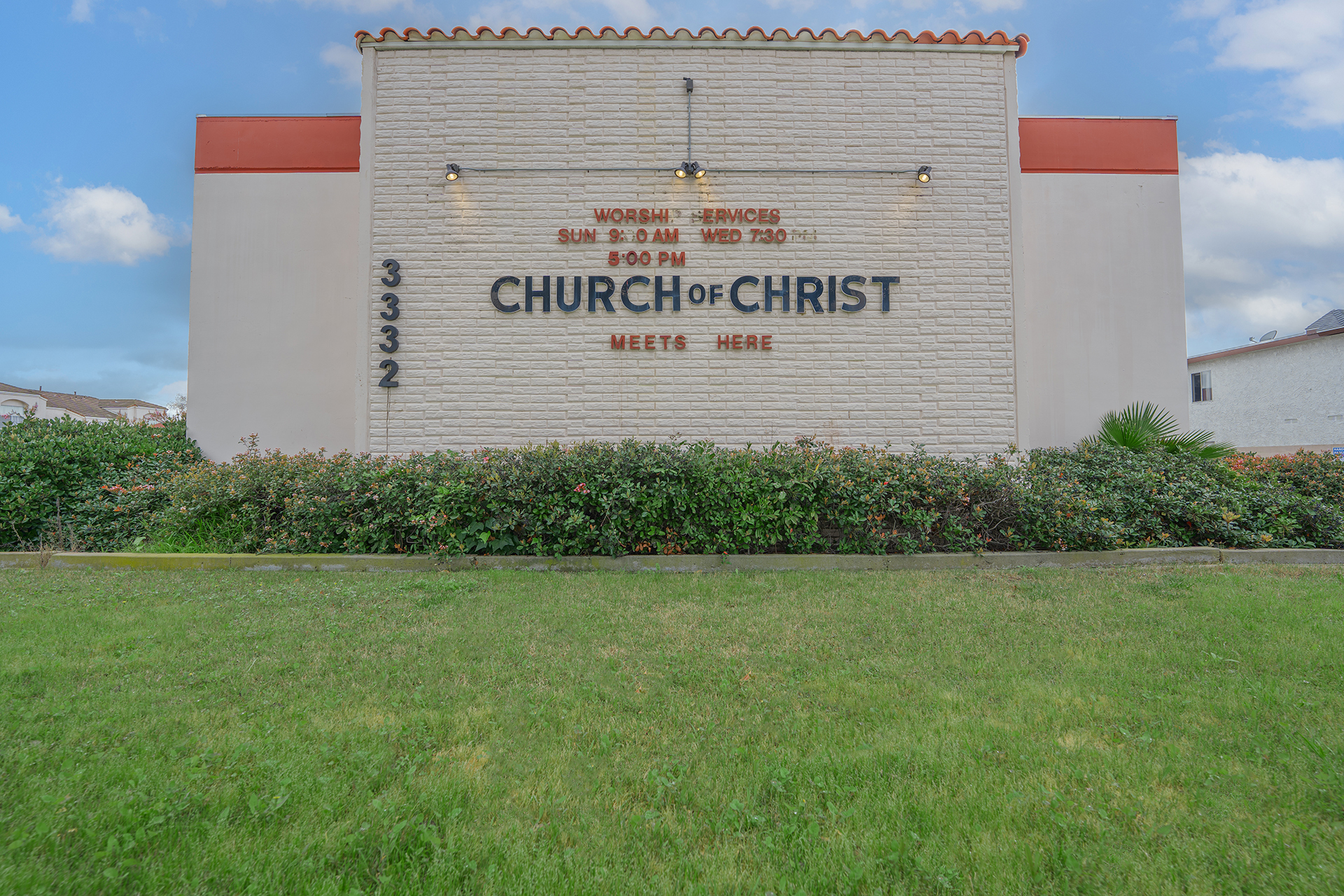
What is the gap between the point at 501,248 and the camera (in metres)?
8.15

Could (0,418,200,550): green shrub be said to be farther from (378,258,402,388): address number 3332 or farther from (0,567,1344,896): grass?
(0,567,1344,896): grass

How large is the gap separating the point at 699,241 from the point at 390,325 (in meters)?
4.02

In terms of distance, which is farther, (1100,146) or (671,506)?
(1100,146)

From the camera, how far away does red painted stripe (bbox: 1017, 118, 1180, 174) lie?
8.97 m

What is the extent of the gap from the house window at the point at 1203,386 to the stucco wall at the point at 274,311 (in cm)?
2836

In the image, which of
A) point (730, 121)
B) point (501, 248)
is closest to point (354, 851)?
point (501, 248)

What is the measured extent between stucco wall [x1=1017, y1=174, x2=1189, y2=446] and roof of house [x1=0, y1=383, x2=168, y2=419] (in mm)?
56259

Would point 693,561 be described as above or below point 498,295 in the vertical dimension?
below

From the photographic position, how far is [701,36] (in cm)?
816

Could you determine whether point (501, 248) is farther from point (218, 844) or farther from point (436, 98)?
point (218, 844)

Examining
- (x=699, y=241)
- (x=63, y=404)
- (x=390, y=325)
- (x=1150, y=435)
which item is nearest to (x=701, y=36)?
(x=699, y=241)

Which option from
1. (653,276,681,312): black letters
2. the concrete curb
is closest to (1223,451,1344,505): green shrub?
the concrete curb

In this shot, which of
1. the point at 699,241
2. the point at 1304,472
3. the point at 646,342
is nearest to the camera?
the point at 1304,472

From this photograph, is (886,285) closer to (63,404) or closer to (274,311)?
(274,311)
